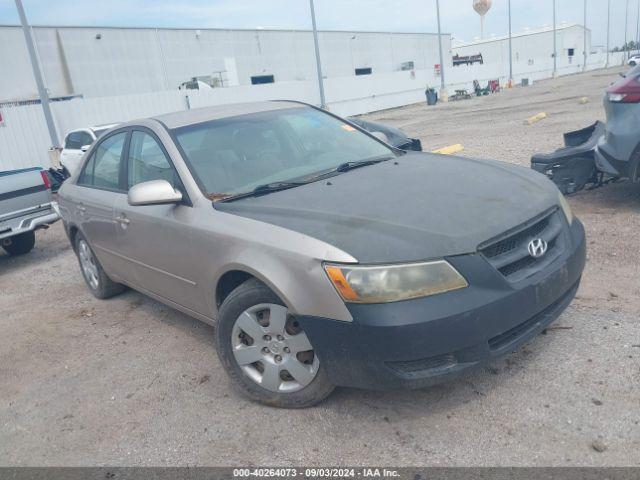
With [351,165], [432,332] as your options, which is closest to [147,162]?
[351,165]

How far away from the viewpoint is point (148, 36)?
108 feet

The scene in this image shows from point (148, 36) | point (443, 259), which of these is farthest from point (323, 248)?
point (148, 36)

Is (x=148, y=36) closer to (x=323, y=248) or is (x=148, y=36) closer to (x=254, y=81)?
(x=254, y=81)

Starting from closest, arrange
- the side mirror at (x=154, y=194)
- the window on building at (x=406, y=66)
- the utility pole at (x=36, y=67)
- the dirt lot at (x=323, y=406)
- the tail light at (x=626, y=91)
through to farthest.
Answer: the dirt lot at (x=323, y=406) → the side mirror at (x=154, y=194) → the tail light at (x=626, y=91) → the utility pole at (x=36, y=67) → the window on building at (x=406, y=66)

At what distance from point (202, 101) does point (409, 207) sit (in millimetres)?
25370

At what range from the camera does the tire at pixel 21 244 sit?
7.84 metres

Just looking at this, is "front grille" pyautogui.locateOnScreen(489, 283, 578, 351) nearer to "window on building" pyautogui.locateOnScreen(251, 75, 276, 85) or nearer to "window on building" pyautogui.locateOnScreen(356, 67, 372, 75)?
"window on building" pyautogui.locateOnScreen(251, 75, 276, 85)

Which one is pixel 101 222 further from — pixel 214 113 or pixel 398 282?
pixel 398 282

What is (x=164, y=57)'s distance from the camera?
3400 centimetres

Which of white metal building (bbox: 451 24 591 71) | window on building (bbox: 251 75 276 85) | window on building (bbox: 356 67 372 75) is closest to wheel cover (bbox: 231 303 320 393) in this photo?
window on building (bbox: 251 75 276 85)

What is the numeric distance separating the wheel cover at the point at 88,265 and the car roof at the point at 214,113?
5.92ft

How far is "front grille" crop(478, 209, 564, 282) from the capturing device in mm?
2648

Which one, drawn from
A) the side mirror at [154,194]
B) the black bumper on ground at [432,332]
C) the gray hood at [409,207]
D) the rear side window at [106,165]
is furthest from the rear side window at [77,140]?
the black bumper on ground at [432,332]

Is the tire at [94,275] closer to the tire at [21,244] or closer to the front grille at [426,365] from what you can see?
the tire at [21,244]
